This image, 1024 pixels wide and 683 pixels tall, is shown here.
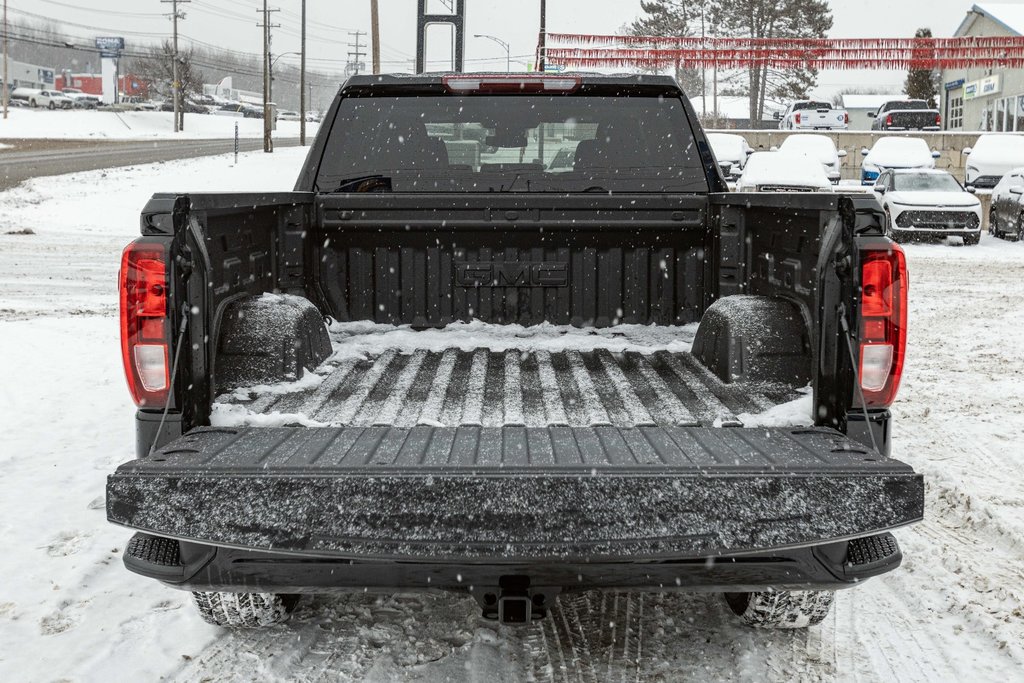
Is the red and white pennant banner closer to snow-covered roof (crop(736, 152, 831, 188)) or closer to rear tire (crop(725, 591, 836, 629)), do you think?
snow-covered roof (crop(736, 152, 831, 188))

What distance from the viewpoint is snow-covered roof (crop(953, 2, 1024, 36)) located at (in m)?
50.2

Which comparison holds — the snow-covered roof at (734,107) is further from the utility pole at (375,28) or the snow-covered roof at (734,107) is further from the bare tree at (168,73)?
the utility pole at (375,28)

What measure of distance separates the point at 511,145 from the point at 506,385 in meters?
1.47

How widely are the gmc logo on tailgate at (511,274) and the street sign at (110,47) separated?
4190 inches

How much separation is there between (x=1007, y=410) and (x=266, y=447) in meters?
5.99

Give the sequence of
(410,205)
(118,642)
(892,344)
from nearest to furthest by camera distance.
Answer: (892,344) < (118,642) < (410,205)

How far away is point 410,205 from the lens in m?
4.55

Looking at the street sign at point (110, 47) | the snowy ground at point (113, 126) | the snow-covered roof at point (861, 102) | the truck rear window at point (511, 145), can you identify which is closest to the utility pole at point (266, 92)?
the snowy ground at point (113, 126)

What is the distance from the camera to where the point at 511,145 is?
15.8ft

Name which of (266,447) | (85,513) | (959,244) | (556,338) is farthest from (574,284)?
(959,244)

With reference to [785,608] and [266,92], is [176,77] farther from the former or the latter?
[785,608]

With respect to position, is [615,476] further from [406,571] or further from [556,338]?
[556,338]

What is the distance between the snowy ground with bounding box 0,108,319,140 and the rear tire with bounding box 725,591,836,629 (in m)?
59.8

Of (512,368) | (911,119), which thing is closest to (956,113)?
(911,119)
